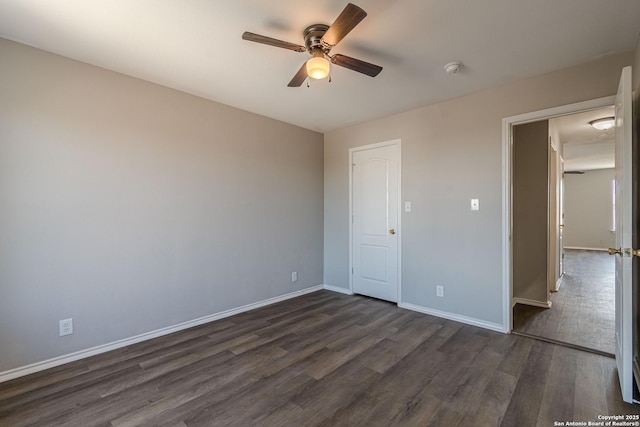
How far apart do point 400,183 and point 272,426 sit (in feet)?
9.70

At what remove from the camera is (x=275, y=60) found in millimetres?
→ 2461

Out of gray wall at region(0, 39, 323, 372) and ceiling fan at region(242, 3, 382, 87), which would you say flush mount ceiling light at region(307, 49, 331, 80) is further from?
gray wall at region(0, 39, 323, 372)

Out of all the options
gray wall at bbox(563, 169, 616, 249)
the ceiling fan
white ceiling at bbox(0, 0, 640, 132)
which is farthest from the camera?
gray wall at bbox(563, 169, 616, 249)

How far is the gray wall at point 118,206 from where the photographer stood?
223 centimetres

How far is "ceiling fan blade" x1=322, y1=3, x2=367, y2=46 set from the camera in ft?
5.19

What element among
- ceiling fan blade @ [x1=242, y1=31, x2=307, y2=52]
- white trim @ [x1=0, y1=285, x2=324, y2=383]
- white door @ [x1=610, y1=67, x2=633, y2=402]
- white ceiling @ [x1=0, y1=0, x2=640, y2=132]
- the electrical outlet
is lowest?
white trim @ [x1=0, y1=285, x2=324, y2=383]

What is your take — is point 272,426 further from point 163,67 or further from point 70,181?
point 163,67

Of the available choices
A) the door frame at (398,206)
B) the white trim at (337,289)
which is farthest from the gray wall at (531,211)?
the white trim at (337,289)

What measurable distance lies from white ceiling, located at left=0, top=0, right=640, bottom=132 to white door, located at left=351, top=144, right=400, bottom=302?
1.18 meters

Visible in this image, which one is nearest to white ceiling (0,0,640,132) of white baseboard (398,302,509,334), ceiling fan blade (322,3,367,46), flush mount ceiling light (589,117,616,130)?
ceiling fan blade (322,3,367,46)

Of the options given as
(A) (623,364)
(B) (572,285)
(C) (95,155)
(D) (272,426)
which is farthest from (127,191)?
(B) (572,285)

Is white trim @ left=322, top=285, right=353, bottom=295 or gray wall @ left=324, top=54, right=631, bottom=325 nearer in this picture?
gray wall @ left=324, top=54, right=631, bottom=325

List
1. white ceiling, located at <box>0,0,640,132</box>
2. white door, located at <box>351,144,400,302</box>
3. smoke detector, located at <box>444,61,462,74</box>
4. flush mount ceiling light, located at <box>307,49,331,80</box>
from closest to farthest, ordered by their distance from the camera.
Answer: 1. white ceiling, located at <box>0,0,640,132</box>
2. flush mount ceiling light, located at <box>307,49,331,80</box>
3. smoke detector, located at <box>444,61,462,74</box>
4. white door, located at <box>351,144,400,302</box>

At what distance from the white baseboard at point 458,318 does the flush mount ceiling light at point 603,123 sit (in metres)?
3.13
